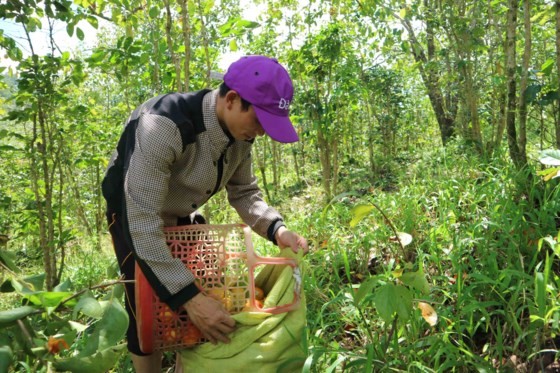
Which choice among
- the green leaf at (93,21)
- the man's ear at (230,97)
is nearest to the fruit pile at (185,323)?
the man's ear at (230,97)

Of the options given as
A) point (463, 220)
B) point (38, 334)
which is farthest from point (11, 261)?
point (463, 220)

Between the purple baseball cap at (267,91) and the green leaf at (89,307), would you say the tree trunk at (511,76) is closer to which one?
the purple baseball cap at (267,91)

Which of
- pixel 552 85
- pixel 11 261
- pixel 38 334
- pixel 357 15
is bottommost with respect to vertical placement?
pixel 38 334

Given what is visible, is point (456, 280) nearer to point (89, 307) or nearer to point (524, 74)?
point (524, 74)

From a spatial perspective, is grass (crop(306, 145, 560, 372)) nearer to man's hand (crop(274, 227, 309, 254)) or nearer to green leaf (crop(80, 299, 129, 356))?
man's hand (crop(274, 227, 309, 254))

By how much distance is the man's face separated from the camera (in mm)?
1611

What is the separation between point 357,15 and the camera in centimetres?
533

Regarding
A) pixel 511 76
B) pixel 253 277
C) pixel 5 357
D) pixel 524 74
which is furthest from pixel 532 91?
pixel 5 357

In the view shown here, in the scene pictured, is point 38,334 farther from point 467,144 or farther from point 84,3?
point 467,144

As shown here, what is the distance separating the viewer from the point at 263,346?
149cm

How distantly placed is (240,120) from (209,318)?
667mm

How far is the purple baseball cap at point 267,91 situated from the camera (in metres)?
1.55

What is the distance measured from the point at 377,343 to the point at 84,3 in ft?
7.30

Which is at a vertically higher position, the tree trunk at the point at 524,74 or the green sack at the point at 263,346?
the tree trunk at the point at 524,74
